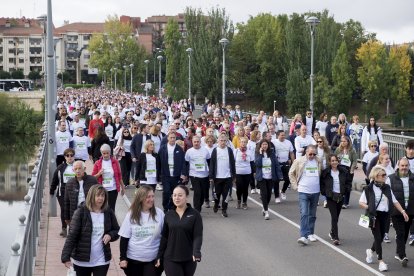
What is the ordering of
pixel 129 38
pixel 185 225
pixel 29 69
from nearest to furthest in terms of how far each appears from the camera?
1. pixel 185 225
2. pixel 129 38
3. pixel 29 69

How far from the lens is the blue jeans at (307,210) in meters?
12.7

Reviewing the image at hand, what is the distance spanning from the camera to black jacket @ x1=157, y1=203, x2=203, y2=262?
24.8 feet

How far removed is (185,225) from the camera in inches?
299

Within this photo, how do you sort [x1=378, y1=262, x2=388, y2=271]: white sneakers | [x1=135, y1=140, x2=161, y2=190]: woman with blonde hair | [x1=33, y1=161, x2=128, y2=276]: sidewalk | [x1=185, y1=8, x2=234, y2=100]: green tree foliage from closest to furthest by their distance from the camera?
[x1=33, y1=161, x2=128, y2=276]: sidewalk → [x1=378, y1=262, x2=388, y2=271]: white sneakers → [x1=135, y1=140, x2=161, y2=190]: woman with blonde hair → [x1=185, y1=8, x2=234, y2=100]: green tree foliage

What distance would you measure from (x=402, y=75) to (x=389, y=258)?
72.0 m

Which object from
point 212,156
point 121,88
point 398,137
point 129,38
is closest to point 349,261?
point 212,156

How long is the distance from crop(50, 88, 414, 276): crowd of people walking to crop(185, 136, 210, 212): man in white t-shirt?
0.02 m

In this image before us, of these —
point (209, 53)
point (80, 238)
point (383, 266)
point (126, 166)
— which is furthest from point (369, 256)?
point (209, 53)

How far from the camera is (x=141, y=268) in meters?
7.66

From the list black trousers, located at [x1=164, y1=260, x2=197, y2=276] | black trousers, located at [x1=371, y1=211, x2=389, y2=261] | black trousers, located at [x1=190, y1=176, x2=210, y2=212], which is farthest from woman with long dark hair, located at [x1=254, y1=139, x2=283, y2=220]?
black trousers, located at [x1=164, y1=260, x2=197, y2=276]

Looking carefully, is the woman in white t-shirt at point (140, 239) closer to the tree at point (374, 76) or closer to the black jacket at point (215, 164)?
the black jacket at point (215, 164)

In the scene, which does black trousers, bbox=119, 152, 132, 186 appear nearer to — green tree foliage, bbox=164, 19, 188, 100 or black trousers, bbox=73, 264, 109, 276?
black trousers, bbox=73, 264, 109, 276

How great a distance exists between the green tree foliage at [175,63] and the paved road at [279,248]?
167ft

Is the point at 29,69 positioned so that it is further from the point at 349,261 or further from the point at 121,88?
the point at 349,261
